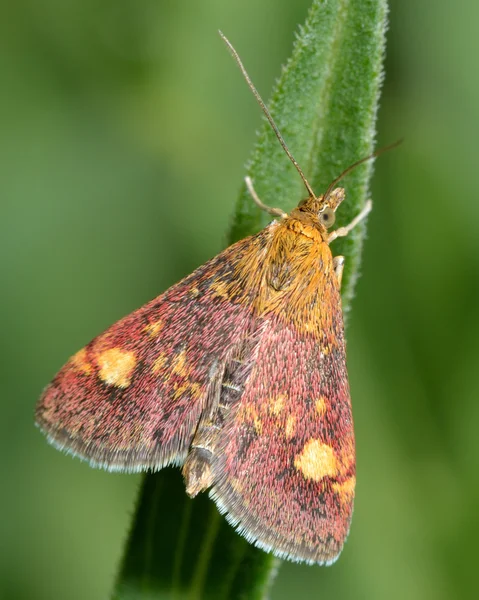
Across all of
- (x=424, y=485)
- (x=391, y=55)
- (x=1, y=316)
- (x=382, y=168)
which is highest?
(x=391, y=55)

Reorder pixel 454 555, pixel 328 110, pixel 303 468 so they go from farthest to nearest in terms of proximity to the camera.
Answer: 1. pixel 454 555
2. pixel 328 110
3. pixel 303 468

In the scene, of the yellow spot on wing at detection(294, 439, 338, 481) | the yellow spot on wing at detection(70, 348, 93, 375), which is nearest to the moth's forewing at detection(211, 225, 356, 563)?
the yellow spot on wing at detection(294, 439, 338, 481)

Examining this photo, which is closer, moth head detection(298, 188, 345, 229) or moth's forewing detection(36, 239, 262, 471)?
moth's forewing detection(36, 239, 262, 471)

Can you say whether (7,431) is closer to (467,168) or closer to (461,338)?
(461,338)

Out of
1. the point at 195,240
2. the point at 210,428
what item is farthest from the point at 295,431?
the point at 195,240

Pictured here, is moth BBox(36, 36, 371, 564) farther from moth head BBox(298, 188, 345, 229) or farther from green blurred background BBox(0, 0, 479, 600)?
green blurred background BBox(0, 0, 479, 600)

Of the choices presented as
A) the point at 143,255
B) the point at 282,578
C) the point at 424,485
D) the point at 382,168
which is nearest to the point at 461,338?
the point at 424,485

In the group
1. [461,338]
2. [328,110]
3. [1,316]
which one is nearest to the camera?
[328,110]
